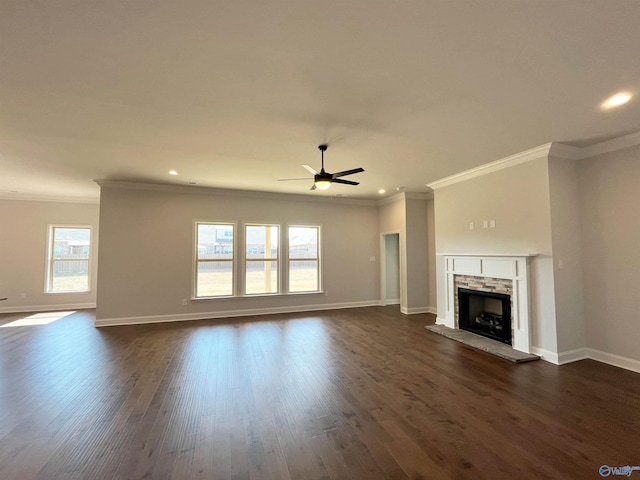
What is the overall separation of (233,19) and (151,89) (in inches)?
47.7

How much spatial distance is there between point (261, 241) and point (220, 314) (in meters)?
1.92

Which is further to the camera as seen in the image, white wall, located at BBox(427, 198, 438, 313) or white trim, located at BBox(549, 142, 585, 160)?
white wall, located at BBox(427, 198, 438, 313)

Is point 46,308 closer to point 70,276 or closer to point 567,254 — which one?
point 70,276

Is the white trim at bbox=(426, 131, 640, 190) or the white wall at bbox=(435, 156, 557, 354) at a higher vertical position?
the white trim at bbox=(426, 131, 640, 190)

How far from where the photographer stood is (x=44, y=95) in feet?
8.51

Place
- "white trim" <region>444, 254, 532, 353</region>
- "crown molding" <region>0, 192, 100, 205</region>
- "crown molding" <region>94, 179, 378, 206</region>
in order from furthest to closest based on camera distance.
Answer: "crown molding" <region>0, 192, 100, 205</region> → "crown molding" <region>94, 179, 378, 206</region> → "white trim" <region>444, 254, 532, 353</region>

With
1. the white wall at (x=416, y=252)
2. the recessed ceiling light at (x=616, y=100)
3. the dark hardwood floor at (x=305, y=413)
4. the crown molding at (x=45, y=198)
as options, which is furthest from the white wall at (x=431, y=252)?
the crown molding at (x=45, y=198)

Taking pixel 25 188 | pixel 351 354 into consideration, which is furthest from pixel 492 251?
pixel 25 188

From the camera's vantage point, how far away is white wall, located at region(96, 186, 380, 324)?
575 centimetres

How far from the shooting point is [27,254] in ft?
23.4

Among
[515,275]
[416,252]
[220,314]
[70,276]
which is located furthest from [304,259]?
[70,276]

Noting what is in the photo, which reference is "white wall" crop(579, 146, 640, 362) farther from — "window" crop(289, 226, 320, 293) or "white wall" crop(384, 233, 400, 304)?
"window" crop(289, 226, 320, 293)

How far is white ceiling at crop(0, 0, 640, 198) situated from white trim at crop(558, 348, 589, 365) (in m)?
2.81

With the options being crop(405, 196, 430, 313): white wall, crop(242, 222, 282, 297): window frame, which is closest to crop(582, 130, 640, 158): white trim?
crop(405, 196, 430, 313): white wall
